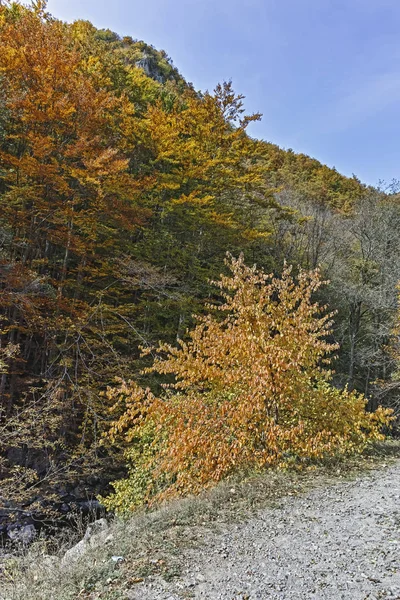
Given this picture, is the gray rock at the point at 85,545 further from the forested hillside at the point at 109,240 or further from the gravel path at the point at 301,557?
the forested hillside at the point at 109,240

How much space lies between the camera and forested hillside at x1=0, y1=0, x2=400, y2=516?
9.04m

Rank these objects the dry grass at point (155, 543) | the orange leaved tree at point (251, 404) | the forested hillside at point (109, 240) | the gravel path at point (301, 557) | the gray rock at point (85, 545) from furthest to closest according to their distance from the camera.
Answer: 1. the forested hillside at point (109, 240)
2. the orange leaved tree at point (251, 404)
3. the gray rock at point (85, 545)
4. the dry grass at point (155, 543)
5. the gravel path at point (301, 557)

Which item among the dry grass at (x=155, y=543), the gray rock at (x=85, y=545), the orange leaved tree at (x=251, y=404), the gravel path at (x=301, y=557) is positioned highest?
the orange leaved tree at (x=251, y=404)

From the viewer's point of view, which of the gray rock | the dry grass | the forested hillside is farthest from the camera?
the forested hillside

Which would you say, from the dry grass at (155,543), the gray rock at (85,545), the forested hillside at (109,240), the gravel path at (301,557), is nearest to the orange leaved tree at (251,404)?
the dry grass at (155,543)

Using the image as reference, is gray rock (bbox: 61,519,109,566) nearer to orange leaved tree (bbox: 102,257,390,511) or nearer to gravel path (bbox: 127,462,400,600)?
orange leaved tree (bbox: 102,257,390,511)

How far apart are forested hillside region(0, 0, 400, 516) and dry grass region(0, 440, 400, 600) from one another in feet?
5.86

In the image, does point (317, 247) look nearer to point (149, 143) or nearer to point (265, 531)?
point (149, 143)

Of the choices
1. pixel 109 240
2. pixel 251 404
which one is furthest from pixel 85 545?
pixel 109 240

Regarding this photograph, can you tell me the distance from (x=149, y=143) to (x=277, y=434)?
11214 mm

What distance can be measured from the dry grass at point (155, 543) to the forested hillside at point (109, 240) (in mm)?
1786

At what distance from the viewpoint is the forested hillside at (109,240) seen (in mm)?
9039

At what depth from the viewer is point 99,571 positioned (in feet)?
10.6

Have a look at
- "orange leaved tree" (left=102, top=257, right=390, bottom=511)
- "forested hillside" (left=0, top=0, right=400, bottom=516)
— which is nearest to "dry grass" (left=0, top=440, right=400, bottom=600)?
"orange leaved tree" (left=102, top=257, right=390, bottom=511)
